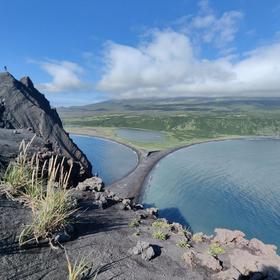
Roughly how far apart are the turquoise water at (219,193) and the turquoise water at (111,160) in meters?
9.89

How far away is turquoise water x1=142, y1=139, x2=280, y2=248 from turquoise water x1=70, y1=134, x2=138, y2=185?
9893 mm

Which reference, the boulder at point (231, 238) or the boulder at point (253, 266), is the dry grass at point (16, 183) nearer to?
the boulder at point (253, 266)

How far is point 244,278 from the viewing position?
690 inches

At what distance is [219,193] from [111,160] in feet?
163

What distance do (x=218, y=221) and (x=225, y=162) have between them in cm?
6356

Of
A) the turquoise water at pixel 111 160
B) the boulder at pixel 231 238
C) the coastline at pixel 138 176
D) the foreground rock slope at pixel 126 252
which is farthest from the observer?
the turquoise water at pixel 111 160

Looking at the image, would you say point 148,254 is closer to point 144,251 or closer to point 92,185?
point 144,251

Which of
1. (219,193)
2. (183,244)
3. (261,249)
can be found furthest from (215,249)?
(219,193)

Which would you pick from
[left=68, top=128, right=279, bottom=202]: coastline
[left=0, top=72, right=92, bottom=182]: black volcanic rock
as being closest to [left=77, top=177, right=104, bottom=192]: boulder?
[left=0, top=72, right=92, bottom=182]: black volcanic rock

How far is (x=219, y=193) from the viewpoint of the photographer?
269 ft

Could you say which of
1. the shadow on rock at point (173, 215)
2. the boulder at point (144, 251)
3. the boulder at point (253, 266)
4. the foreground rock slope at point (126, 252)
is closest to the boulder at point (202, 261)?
the foreground rock slope at point (126, 252)

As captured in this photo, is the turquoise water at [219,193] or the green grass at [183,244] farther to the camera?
the turquoise water at [219,193]

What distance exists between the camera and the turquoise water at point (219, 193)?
206ft

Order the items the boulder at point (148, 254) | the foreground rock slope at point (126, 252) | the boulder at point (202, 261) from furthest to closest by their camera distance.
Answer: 1. the boulder at point (202, 261)
2. the boulder at point (148, 254)
3. the foreground rock slope at point (126, 252)
